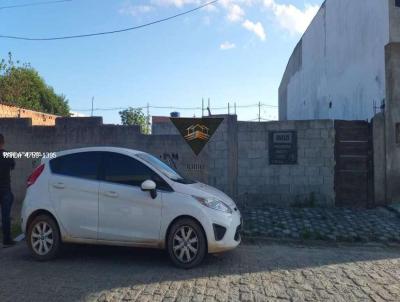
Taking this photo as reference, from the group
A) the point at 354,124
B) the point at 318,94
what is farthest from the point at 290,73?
the point at 354,124

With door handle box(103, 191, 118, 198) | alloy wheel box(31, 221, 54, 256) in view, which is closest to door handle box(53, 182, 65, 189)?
alloy wheel box(31, 221, 54, 256)

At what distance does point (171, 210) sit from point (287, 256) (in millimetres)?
2073

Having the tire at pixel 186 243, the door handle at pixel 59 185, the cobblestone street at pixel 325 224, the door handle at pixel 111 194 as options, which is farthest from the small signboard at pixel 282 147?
the door handle at pixel 59 185

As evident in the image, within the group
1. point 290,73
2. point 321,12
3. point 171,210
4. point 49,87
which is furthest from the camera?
point 49,87

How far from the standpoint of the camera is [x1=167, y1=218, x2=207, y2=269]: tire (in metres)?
6.44

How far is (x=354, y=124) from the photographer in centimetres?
1144

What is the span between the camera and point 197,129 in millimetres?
11742

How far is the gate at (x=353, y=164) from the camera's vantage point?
36.9 ft

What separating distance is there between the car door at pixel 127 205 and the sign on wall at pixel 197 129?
4.79m

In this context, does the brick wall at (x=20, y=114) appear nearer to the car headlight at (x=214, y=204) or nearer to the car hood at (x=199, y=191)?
the car hood at (x=199, y=191)

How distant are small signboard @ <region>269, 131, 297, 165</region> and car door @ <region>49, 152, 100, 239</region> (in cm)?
558

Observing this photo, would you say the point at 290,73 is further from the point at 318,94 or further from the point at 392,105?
the point at 392,105

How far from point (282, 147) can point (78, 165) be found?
19.4 feet

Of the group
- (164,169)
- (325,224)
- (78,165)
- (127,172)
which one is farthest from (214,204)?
(325,224)
